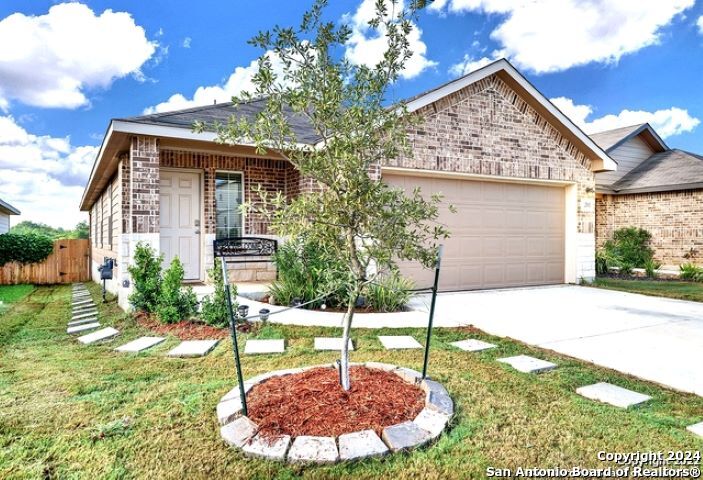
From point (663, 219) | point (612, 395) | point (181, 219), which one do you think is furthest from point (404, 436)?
point (663, 219)

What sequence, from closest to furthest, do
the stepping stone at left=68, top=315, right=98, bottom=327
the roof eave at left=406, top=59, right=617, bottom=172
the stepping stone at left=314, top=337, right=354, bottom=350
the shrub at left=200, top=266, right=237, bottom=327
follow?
the stepping stone at left=314, top=337, right=354, bottom=350 < the shrub at left=200, top=266, right=237, bottom=327 < the stepping stone at left=68, top=315, right=98, bottom=327 < the roof eave at left=406, top=59, right=617, bottom=172

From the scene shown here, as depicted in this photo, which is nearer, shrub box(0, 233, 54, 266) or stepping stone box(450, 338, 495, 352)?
stepping stone box(450, 338, 495, 352)

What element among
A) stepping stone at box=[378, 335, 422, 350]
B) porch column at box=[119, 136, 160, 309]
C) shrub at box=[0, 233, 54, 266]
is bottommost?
stepping stone at box=[378, 335, 422, 350]

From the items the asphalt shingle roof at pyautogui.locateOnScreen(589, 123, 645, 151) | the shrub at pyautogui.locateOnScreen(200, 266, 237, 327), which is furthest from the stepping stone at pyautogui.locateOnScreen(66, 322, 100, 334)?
the asphalt shingle roof at pyautogui.locateOnScreen(589, 123, 645, 151)

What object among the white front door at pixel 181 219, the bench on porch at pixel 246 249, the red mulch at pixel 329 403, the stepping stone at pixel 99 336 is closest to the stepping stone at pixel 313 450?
the red mulch at pixel 329 403

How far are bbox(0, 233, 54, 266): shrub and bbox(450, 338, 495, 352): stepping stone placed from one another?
12236mm

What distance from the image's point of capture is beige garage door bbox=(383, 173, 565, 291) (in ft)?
27.0

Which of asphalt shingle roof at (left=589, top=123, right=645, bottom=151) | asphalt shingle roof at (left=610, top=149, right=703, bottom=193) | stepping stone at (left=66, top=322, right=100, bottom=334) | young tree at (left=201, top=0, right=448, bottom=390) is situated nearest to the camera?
young tree at (left=201, top=0, right=448, bottom=390)

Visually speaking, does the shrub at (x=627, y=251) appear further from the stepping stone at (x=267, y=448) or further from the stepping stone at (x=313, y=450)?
the stepping stone at (x=267, y=448)

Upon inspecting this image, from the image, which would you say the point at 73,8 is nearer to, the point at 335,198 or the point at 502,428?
the point at 335,198

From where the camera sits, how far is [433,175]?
26.5 ft

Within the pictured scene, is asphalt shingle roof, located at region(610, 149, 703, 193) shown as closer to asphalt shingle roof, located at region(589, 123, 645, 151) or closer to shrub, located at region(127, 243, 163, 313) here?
asphalt shingle roof, located at region(589, 123, 645, 151)

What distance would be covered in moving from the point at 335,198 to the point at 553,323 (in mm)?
4203

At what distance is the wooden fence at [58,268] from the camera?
11430 millimetres
